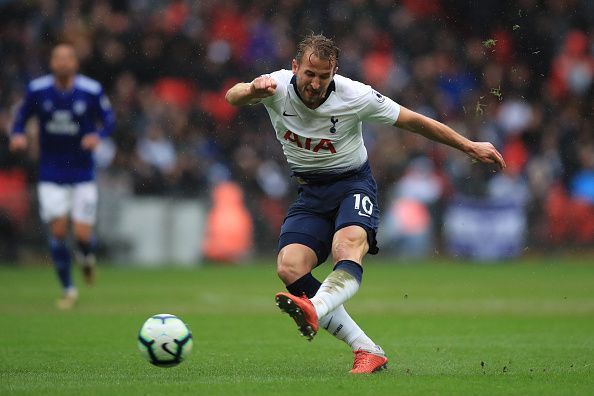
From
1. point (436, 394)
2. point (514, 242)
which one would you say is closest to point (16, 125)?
point (436, 394)

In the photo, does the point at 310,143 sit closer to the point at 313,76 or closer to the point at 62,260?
the point at 313,76

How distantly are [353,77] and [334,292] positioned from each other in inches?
638

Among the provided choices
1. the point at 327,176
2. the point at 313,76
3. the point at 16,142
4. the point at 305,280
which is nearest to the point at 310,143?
the point at 327,176

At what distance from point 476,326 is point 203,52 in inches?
531

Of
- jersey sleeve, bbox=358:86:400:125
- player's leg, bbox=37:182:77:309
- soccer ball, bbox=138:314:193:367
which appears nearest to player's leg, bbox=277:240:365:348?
soccer ball, bbox=138:314:193:367

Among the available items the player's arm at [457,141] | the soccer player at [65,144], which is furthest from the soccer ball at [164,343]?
the soccer player at [65,144]

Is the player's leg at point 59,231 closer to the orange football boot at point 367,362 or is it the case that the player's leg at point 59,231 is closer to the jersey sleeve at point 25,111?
the jersey sleeve at point 25,111

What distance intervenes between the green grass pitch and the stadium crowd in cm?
308

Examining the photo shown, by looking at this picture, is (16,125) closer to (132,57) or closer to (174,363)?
(174,363)

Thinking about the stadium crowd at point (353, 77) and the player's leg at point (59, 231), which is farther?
the stadium crowd at point (353, 77)

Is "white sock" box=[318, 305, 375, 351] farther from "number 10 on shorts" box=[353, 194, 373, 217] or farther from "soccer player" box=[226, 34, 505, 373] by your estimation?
"number 10 on shorts" box=[353, 194, 373, 217]

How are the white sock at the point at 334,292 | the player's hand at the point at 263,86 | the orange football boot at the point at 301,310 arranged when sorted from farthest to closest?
the player's hand at the point at 263,86 → the white sock at the point at 334,292 → the orange football boot at the point at 301,310

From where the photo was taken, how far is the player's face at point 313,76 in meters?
7.41

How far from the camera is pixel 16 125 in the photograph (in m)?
13.1
